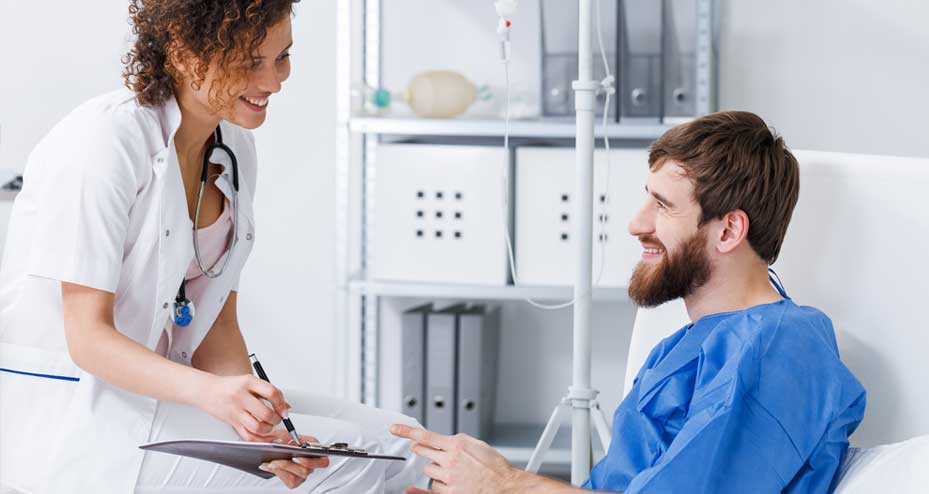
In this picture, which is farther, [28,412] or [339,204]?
[339,204]

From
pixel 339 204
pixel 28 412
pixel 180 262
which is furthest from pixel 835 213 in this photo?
pixel 339 204

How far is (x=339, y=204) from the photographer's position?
2.51 meters

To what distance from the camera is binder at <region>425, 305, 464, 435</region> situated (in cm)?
251

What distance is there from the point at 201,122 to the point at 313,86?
4.29 feet

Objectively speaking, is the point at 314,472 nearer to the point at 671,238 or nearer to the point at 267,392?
the point at 267,392

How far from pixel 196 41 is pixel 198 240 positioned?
0.32m

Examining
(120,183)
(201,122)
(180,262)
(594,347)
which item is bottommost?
(594,347)

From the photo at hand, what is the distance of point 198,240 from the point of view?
5.18 feet

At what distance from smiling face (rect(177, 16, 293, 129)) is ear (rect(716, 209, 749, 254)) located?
0.68 metres

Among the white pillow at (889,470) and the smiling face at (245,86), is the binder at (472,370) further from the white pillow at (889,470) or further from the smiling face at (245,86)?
the white pillow at (889,470)

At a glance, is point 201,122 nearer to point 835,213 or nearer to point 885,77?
point 835,213

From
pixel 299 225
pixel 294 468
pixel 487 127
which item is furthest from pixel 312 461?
pixel 299 225

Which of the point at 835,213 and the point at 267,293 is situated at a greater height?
the point at 835,213

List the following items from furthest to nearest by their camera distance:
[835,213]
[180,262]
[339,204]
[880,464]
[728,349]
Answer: [339,204] → [180,262] → [835,213] → [728,349] → [880,464]
